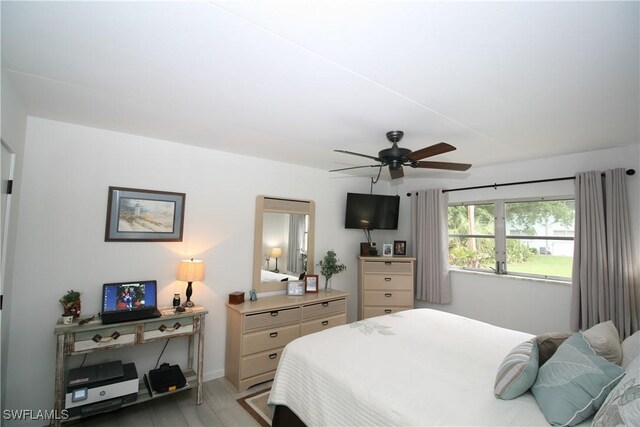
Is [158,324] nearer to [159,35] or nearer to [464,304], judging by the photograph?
[159,35]

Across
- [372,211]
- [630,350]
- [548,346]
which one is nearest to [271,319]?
[372,211]

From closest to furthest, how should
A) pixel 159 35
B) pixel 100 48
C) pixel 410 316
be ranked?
1. pixel 159 35
2. pixel 100 48
3. pixel 410 316

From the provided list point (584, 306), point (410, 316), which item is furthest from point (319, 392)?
point (584, 306)

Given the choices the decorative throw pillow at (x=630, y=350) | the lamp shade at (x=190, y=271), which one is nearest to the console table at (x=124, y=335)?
the lamp shade at (x=190, y=271)

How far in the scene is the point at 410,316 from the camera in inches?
113

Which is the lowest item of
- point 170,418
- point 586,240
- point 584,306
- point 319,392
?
point 170,418

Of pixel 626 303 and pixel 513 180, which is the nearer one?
pixel 626 303

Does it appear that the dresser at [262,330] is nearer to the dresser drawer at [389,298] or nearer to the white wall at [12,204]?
the dresser drawer at [389,298]

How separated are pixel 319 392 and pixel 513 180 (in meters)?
3.38

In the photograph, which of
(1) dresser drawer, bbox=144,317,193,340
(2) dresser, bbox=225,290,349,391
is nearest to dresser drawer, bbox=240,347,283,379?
(2) dresser, bbox=225,290,349,391

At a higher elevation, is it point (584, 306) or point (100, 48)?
point (100, 48)

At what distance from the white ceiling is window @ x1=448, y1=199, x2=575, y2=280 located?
1.05 meters

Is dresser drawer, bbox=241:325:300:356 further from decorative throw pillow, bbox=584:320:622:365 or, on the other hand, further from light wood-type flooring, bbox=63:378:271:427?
decorative throw pillow, bbox=584:320:622:365

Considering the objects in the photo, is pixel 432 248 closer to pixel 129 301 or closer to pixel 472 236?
pixel 472 236
